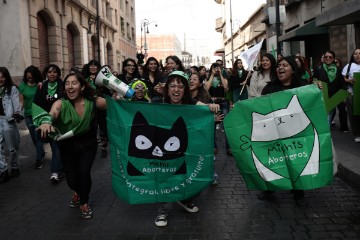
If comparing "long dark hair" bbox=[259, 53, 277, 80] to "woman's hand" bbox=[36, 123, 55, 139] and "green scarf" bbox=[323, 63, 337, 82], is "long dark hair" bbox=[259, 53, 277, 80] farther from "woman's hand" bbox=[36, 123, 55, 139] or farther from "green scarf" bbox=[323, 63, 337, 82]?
"green scarf" bbox=[323, 63, 337, 82]

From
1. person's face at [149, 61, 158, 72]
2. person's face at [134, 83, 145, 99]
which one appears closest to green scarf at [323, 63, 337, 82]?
person's face at [149, 61, 158, 72]

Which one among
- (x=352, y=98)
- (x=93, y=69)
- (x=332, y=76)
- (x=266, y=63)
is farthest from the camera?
(x=332, y=76)

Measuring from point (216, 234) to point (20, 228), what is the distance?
78.3 inches

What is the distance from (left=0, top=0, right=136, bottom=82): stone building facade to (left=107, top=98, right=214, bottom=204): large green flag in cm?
1506

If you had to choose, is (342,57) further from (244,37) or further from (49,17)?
(244,37)

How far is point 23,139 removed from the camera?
10602 mm

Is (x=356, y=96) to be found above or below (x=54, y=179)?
above

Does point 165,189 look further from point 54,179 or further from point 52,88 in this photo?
point 52,88

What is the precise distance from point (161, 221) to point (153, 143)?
79 cm

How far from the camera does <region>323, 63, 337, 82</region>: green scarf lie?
358 inches

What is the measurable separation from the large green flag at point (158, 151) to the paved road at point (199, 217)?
354 mm

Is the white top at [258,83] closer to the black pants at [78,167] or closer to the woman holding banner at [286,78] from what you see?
the woman holding banner at [286,78]

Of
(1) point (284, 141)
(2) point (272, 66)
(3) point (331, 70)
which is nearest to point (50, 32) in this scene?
(3) point (331, 70)

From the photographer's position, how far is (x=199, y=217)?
14.8ft
